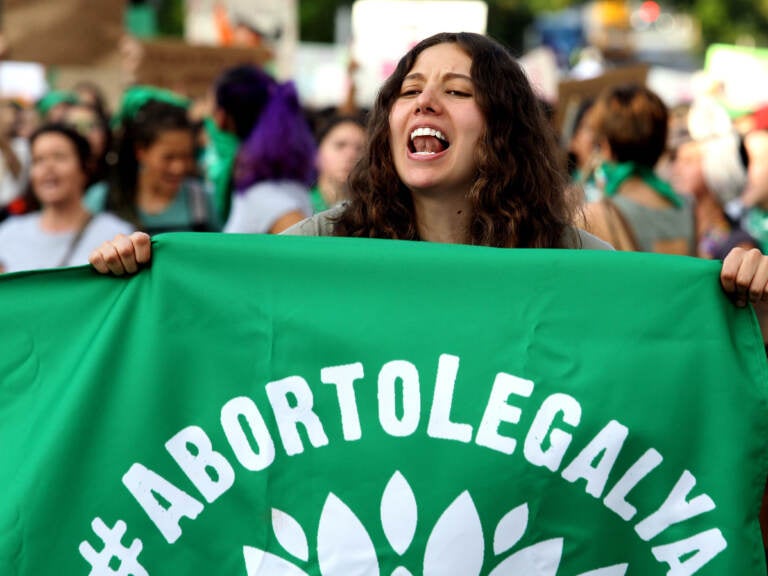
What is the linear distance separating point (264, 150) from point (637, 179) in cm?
145

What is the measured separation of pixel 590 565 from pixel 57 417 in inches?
43.3

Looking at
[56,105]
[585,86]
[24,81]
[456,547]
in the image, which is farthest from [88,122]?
[24,81]

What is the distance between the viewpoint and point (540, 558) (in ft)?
8.54

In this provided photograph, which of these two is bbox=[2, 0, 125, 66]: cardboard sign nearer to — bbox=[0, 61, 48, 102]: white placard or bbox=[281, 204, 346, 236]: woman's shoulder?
bbox=[0, 61, 48, 102]: white placard

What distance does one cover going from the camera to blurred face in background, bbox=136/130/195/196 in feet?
18.9

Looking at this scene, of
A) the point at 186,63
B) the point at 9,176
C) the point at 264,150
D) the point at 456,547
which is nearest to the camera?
the point at 456,547

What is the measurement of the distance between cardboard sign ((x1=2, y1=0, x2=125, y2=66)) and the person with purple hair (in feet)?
10.0

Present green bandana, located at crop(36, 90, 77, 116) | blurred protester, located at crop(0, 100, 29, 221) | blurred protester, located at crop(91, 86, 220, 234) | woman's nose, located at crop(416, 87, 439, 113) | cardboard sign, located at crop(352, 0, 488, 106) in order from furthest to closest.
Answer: cardboard sign, located at crop(352, 0, 488, 106) → green bandana, located at crop(36, 90, 77, 116) → blurred protester, located at crop(0, 100, 29, 221) → blurred protester, located at crop(91, 86, 220, 234) → woman's nose, located at crop(416, 87, 439, 113)

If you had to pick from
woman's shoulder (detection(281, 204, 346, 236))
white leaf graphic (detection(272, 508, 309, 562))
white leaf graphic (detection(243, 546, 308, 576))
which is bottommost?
white leaf graphic (detection(243, 546, 308, 576))

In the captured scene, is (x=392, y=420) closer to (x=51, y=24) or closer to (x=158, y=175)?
(x=158, y=175)

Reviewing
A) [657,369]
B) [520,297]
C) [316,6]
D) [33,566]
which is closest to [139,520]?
[33,566]

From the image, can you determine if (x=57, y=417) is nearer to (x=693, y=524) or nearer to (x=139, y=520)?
(x=139, y=520)

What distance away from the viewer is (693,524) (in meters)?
2.59

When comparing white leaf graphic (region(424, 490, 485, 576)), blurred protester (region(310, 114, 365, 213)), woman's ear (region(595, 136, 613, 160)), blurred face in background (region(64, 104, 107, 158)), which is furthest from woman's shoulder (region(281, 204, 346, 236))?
blurred face in background (region(64, 104, 107, 158))
